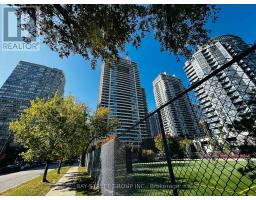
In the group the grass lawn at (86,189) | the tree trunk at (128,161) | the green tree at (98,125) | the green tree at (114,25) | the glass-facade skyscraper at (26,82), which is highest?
the glass-facade skyscraper at (26,82)

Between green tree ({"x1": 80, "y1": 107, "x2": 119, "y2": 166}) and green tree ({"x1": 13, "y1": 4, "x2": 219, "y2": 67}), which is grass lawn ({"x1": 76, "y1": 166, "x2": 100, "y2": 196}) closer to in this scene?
green tree ({"x1": 13, "y1": 4, "x2": 219, "y2": 67})

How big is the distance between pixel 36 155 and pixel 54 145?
1.54 meters

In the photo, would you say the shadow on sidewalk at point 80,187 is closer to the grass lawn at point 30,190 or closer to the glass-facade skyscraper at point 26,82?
the grass lawn at point 30,190

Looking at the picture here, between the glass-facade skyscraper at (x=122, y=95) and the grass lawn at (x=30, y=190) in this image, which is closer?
the grass lawn at (x=30, y=190)

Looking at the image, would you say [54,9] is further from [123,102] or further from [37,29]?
[123,102]

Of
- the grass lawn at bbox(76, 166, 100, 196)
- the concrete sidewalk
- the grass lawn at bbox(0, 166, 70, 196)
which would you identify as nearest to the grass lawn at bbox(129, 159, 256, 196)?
the grass lawn at bbox(76, 166, 100, 196)

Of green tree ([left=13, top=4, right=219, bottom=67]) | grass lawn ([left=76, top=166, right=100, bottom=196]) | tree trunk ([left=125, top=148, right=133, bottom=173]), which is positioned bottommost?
grass lawn ([left=76, top=166, right=100, bottom=196])

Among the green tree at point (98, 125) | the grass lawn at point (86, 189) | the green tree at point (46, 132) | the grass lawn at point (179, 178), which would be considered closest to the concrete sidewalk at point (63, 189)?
the grass lawn at point (86, 189)

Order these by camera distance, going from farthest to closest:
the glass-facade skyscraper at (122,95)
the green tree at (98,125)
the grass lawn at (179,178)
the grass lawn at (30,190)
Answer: the glass-facade skyscraper at (122,95) < the green tree at (98,125) < the grass lawn at (30,190) < the grass lawn at (179,178)

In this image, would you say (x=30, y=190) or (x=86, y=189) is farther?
(x=30, y=190)

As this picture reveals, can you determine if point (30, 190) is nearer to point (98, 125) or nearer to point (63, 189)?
point (63, 189)

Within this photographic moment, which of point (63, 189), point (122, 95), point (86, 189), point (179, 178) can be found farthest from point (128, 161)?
point (122, 95)

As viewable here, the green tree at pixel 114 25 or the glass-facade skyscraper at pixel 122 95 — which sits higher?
the glass-facade skyscraper at pixel 122 95

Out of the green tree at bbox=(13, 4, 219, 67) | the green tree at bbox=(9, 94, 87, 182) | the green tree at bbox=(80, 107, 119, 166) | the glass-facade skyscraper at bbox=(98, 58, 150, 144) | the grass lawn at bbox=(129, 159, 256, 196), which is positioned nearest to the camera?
the grass lawn at bbox=(129, 159, 256, 196)
